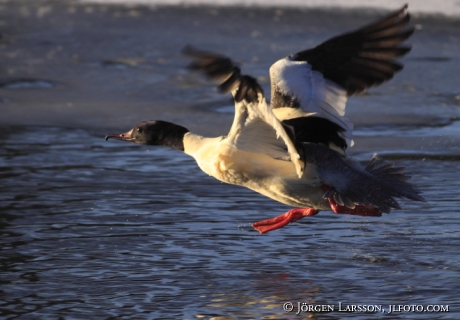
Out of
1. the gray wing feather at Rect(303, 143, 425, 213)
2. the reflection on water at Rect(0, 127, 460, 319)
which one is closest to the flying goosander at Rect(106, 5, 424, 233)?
the gray wing feather at Rect(303, 143, 425, 213)

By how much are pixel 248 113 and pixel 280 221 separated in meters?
0.94

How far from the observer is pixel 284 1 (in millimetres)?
13773

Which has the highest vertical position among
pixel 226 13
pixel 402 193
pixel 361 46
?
pixel 226 13

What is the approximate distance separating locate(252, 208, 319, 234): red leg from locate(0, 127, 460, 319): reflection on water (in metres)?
0.09

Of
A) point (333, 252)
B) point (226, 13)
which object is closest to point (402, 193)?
point (333, 252)

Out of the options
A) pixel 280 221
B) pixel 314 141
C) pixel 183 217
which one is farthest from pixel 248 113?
pixel 183 217

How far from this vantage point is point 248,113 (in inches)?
188

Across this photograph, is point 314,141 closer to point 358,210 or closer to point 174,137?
point 358,210

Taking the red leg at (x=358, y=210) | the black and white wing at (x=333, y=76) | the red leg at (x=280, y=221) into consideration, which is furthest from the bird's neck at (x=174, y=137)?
the red leg at (x=358, y=210)

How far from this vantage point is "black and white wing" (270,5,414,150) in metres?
5.49

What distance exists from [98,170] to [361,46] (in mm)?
2541

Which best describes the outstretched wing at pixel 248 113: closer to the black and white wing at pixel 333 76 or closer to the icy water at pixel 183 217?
the black and white wing at pixel 333 76

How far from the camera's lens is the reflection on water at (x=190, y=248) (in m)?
4.36

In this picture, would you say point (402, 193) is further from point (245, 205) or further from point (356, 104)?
point (356, 104)
